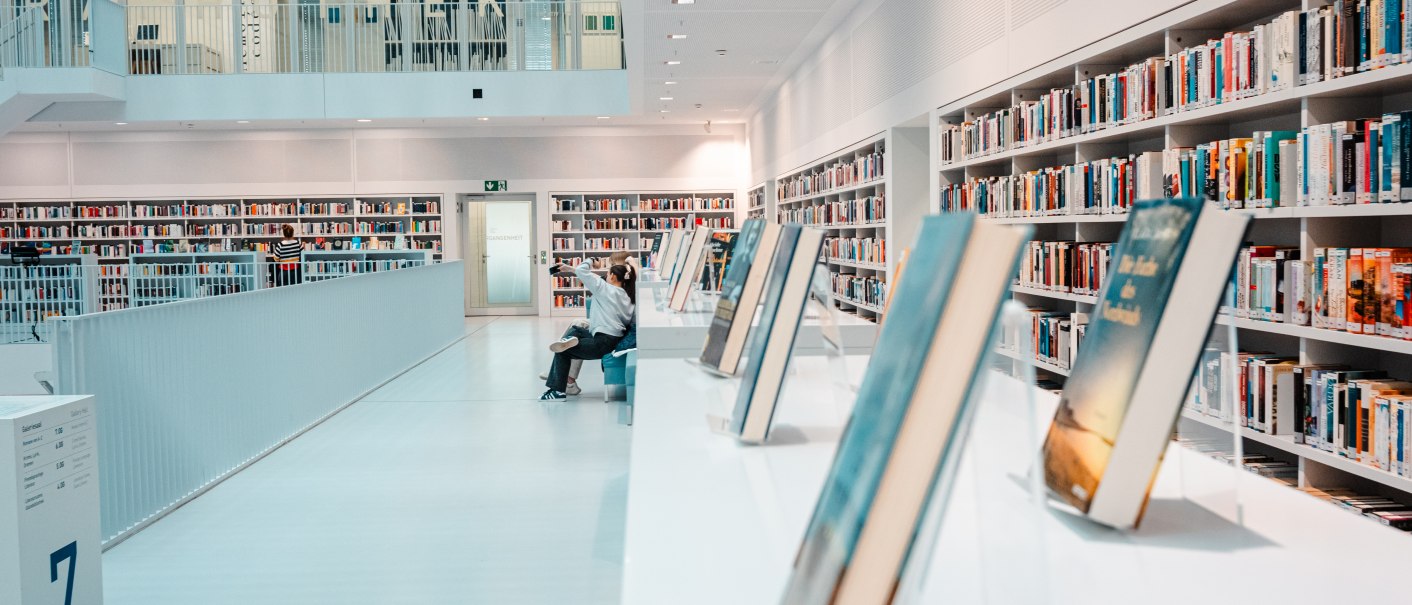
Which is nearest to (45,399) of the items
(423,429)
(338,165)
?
(423,429)

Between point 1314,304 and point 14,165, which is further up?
point 14,165

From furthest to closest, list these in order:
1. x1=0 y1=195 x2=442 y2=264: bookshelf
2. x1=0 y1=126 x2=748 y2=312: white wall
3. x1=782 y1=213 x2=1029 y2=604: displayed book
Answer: x1=0 y1=195 x2=442 y2=264: bookshelf, x1=0 y1=126 x2=748 y2=312: white wall, x1=782 y1=213 x2=1029 y2=604: displayed book

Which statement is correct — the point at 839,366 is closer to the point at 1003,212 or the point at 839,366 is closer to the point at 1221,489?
the point at 1221,489

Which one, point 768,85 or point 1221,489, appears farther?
point 768,85

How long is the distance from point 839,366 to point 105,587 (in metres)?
3.05

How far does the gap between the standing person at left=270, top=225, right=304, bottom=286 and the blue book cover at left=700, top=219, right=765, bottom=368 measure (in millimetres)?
11040

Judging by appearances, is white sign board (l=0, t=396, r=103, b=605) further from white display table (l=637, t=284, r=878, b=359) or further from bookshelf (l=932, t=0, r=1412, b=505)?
bookshelf (l=932, t=0, r=1412, b=505)

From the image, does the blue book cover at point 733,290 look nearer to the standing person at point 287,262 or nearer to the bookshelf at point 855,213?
the bookshelf at point 855,213

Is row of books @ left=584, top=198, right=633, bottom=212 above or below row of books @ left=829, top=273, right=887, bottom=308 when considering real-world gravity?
above

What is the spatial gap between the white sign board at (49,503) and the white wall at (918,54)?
12.7 ft

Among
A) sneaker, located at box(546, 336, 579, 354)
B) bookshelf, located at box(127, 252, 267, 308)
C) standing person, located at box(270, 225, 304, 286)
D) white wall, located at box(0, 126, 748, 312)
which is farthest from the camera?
white wall, located at box(0, 126, 748, 312)

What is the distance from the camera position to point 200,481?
16.4 ft

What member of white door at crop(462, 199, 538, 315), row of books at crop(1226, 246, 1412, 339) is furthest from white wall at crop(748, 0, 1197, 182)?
white door at crop(462, 199, 538, 315)

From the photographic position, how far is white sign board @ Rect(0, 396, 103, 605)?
2723 millimetres
